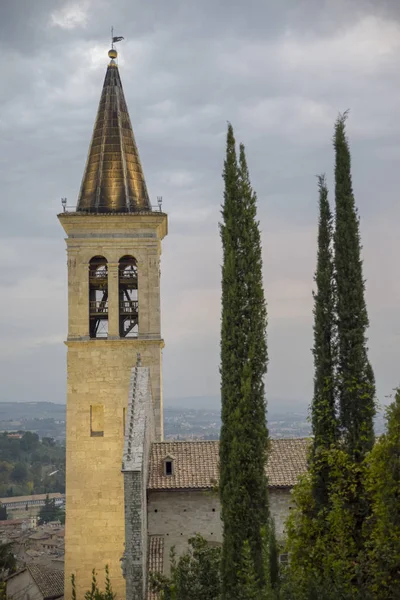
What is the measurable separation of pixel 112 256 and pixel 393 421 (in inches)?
635

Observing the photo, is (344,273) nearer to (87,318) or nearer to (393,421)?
(393,421)

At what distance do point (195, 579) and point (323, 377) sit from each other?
18.8 ft

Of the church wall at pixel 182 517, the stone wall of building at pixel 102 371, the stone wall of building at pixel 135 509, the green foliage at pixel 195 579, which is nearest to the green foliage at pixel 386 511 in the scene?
the green foliage at pixel 195 579

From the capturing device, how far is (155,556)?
22172 millimetres

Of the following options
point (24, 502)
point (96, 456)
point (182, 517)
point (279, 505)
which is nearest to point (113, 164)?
point (96, 456)

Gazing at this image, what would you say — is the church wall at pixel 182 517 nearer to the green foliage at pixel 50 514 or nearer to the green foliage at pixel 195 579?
the green foliage at pixel 195 579

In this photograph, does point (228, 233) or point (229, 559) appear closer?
point (229, 559)

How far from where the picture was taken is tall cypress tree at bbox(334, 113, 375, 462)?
A: 52.8 feet

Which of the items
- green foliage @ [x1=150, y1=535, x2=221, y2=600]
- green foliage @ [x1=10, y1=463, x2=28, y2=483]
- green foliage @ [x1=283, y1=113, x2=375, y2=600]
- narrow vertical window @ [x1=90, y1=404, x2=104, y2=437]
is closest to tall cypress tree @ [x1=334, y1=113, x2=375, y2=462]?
green foliage @ [x1=283, y1=113, x2=375, y2=600]

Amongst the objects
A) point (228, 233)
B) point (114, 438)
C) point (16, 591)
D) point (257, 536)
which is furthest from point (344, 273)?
point (16, 591)

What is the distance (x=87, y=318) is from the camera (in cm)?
2919

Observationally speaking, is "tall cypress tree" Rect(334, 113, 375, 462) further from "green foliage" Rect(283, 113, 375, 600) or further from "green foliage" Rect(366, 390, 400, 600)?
"green foliage" Rect(366, 390, 400, 600)

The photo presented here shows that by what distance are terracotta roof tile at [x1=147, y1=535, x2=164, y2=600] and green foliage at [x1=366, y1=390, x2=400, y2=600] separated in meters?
7.73

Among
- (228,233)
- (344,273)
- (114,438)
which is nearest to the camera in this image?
(344,273)
